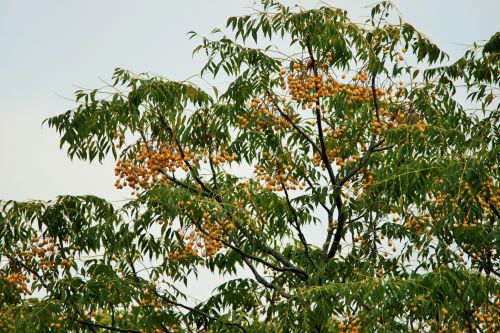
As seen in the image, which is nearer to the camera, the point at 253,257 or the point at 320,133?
the point at 253,257

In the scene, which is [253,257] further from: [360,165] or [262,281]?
[360,165]

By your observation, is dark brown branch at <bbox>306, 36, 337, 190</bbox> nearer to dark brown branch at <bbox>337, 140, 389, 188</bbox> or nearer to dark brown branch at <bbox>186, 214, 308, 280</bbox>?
dark brown branch at <bbox>337, 140, 389, 188</bbox>

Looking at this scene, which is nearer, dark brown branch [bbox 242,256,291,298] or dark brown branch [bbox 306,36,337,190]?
dark brown branch [bbox 306,36,337,190]

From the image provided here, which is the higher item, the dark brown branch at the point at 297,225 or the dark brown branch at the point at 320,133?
the dark brown branch at the point at 320,133

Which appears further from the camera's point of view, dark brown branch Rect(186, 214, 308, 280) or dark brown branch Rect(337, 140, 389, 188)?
dark brown branch Rect(337, 140, 389, 188)

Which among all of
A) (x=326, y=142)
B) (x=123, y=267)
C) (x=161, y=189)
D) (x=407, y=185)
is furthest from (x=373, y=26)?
(x=123, y=267)

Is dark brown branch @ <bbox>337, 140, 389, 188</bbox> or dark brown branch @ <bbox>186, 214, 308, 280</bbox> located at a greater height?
dark brown branch @ <bbox>337, 140, 389, 188</bbox>

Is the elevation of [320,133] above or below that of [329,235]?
above

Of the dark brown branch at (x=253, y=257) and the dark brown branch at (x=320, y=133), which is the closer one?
the dark brown branch at (x=253, y=257)

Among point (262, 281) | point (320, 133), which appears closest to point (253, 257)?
point (262, 281)

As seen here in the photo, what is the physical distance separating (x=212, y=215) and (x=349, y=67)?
7.82ft

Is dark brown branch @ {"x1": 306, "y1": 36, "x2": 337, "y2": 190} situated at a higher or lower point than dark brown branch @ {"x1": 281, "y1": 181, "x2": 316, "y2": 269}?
higher

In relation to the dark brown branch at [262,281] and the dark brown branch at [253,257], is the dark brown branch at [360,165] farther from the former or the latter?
the dark brown branch at [262,281]

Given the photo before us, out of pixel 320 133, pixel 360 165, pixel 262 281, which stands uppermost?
pixel 320 133
